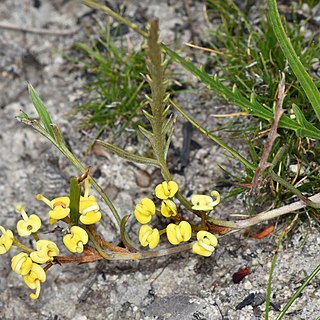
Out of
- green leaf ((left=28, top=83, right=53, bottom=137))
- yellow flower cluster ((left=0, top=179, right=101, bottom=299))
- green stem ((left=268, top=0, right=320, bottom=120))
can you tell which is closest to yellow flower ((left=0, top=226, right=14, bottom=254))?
yellow flower cluster ((left=0, top=179, right=101, bottom=299))

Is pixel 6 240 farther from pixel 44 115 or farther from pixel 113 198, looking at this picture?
pixel 113 198

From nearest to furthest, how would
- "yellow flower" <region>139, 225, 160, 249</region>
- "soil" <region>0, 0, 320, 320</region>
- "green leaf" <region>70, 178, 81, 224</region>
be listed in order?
"green leaf" <region>70, 178, 81, 224</region> < "yellow flower" <region>139, 225, 160, 249</region> < "soil" <region>0, 0, 320, 320</region>

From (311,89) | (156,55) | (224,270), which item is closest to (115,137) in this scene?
(224,270)

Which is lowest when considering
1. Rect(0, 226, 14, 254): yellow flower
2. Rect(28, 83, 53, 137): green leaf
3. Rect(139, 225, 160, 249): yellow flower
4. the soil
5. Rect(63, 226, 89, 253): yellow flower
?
the soil

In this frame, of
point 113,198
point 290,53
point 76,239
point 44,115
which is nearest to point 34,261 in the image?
point 76,239

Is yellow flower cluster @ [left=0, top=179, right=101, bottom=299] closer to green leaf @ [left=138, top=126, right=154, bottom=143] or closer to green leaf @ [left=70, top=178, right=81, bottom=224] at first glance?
green leaf @ [left=70, top=178, right=81, bottom=224]

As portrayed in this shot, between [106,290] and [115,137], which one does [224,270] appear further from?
[115,137]

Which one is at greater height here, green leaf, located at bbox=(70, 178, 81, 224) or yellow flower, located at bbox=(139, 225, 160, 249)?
green leaf, located at bbox=(70, 178, 81, 224)
